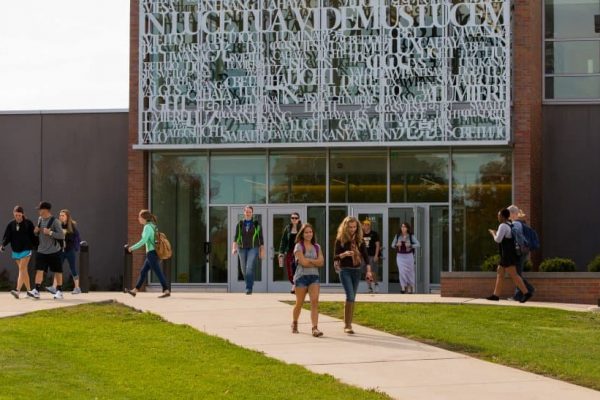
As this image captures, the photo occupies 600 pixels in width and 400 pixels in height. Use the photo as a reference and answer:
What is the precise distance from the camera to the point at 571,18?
3216 centimetres

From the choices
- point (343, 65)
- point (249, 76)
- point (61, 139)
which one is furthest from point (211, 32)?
point (61, 139)

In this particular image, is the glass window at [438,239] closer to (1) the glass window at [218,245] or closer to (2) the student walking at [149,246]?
(1) the glass window at [218,245]

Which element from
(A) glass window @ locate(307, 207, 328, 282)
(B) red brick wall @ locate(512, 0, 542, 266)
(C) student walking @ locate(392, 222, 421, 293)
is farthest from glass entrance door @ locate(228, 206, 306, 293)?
(B) red brick wall @ locate(512, 0, 542, 266)

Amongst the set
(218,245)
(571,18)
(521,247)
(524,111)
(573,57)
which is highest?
(571,18)

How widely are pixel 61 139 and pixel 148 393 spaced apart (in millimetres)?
22593

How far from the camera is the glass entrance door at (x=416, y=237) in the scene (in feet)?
96.9

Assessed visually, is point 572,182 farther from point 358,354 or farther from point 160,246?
point 358,354

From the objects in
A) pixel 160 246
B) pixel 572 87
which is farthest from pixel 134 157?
pixel 572 87

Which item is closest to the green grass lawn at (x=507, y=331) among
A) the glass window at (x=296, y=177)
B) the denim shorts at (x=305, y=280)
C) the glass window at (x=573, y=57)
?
the denim shorts at (x=305, y=280)

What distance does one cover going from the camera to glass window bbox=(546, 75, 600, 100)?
31641mm

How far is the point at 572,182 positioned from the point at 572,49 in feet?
11.8

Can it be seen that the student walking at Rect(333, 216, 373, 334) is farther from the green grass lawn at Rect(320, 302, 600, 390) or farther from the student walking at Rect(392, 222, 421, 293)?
the student walking at Rect(392, 222, 421, 293)

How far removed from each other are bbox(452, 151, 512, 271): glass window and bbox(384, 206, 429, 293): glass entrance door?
0.70 metres

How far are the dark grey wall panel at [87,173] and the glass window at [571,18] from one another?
37.4ft
